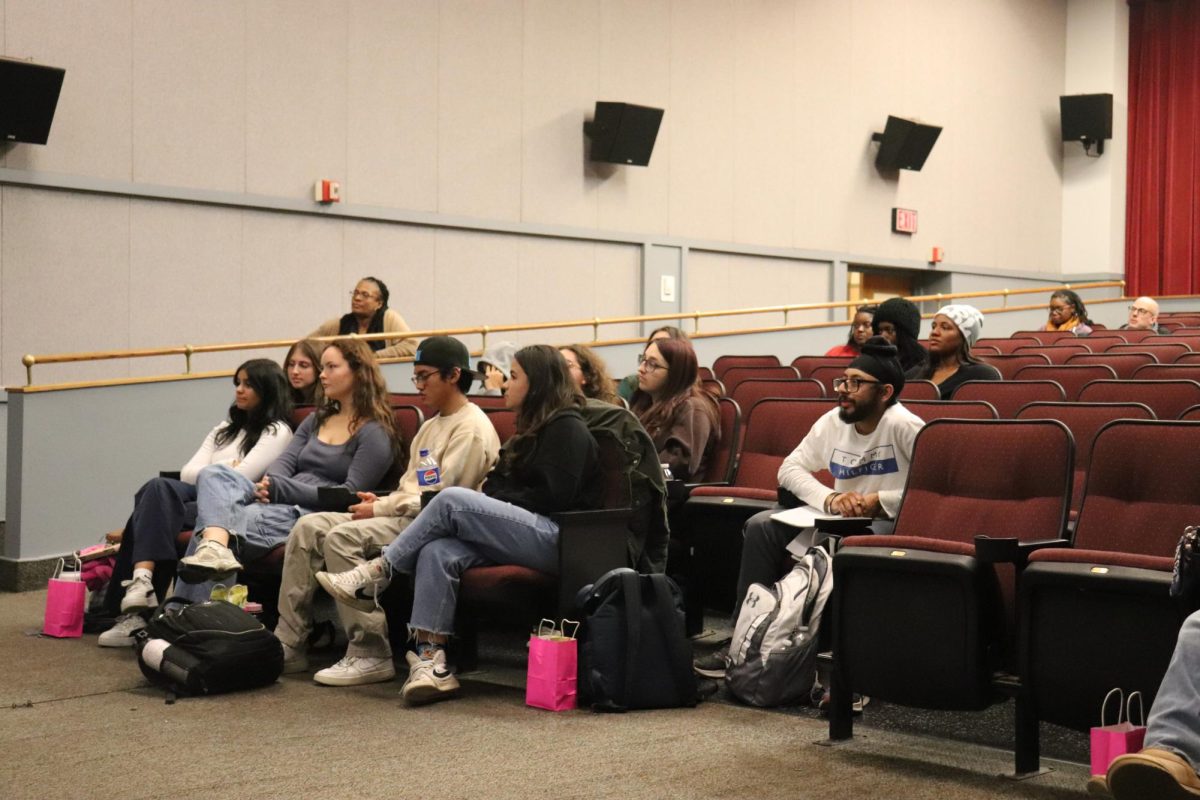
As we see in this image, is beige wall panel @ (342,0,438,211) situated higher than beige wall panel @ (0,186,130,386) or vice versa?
beige wall panel @ (342,0,438,211)

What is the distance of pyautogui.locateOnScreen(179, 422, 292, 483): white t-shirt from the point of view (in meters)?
4.65

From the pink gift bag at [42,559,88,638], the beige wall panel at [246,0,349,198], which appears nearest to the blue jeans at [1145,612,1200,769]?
the pink gift bag at [42,559,88,638]

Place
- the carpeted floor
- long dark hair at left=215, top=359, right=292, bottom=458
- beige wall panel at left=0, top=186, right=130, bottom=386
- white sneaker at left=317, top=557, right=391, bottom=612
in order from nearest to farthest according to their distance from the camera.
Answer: the carpeted floor → white sneaker at left=317, top=557, right=391, bottom=612 → long dark hair at left=215, top=359, right=292, bottom=458 → beige wall panel at left=0, top=186, right=130, bottom=386

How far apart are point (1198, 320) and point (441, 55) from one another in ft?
23.0

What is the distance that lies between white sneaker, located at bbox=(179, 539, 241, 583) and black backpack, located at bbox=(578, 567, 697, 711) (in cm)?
121

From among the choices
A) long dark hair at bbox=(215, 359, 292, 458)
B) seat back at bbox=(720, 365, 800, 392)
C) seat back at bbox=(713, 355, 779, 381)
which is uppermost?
seat back at bbox=(713, 355, 779, 381)

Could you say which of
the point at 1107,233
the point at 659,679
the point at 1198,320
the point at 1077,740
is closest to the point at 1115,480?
the point at 1077,740

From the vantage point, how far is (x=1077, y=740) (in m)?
3.17

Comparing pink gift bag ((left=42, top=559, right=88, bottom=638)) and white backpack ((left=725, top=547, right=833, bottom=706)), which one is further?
pink gift bag ((left=42, top=559, right=88, bottom=638))

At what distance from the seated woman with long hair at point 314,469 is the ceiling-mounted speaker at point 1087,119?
1234 cm

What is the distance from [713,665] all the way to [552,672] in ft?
1.97

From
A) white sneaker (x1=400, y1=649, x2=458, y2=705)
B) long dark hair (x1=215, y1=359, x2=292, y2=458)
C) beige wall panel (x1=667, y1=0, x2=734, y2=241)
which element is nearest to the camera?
white sneaker (x1=400, y1=649, x2=458, y2=705)

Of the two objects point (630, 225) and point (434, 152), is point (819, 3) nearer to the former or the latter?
point (630, 225)

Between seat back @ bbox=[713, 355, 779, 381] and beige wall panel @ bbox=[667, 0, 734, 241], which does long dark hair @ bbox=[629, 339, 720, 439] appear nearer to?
seat back @ bbox=[713, 355, 779, 381]
